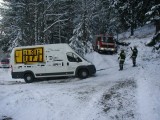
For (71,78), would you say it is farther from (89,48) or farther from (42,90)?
(89,48)

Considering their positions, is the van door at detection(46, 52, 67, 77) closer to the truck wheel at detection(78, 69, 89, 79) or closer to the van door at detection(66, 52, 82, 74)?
the van door at detection(66, 52, 82, 74)

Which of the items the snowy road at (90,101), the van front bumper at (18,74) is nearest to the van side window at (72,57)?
the snowy road at (90,101)

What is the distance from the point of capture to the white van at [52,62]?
2223 centimetres

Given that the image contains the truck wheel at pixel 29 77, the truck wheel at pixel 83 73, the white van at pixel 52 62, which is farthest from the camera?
the truck wheel at pixel 29 77

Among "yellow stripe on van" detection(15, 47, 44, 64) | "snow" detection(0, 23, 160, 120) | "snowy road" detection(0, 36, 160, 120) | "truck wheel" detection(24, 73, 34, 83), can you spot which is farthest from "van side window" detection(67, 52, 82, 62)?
"snowy road" detection(0, 36, 160, 120)

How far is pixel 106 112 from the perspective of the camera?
518 inches

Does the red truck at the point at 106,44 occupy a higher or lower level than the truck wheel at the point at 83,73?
higher

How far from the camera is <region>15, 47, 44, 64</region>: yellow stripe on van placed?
22469 mm

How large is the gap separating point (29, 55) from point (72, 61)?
10.7 feet

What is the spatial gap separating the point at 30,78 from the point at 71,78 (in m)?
3.10

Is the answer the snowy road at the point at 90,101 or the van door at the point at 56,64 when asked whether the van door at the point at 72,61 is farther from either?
the snowy road at the point at 90,101

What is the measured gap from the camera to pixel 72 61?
22281 millimetres

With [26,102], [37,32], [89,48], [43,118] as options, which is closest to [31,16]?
[37,32]

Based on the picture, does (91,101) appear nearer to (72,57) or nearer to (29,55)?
(72,57)
